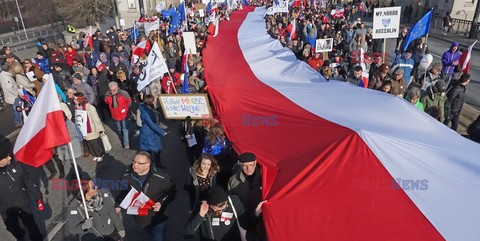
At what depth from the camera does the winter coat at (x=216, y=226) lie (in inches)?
126

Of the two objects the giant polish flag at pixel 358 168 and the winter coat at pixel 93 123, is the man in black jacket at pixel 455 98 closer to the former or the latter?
the giant polish flag at pixel 358 168

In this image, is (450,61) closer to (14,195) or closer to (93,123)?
(93,123)

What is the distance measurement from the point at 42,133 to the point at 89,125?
258 cm

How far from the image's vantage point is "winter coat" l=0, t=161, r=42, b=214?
3.94 metres

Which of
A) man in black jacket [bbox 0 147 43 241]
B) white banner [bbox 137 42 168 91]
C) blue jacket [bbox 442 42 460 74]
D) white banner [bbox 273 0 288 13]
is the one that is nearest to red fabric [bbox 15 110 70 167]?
man in black jacket [bbox 0 147 43 241]

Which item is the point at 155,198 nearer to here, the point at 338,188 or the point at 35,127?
the point at 35,127

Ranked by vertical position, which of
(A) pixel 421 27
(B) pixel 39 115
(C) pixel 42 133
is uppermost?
(A) pixel 421 27

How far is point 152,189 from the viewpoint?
147 inches

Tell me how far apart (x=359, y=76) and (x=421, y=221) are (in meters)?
4.47

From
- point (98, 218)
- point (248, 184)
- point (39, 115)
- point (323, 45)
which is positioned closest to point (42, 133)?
point (39, 115)

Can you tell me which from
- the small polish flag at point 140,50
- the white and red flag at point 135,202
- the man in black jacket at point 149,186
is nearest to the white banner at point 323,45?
the small polish flag at point 140,50

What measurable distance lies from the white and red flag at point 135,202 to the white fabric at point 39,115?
51.2 inches

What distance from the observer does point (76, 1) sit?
2530cm

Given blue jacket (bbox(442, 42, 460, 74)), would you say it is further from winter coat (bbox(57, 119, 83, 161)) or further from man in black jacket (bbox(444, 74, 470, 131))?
winter coat (bbox(57, 119, 83, 161))
